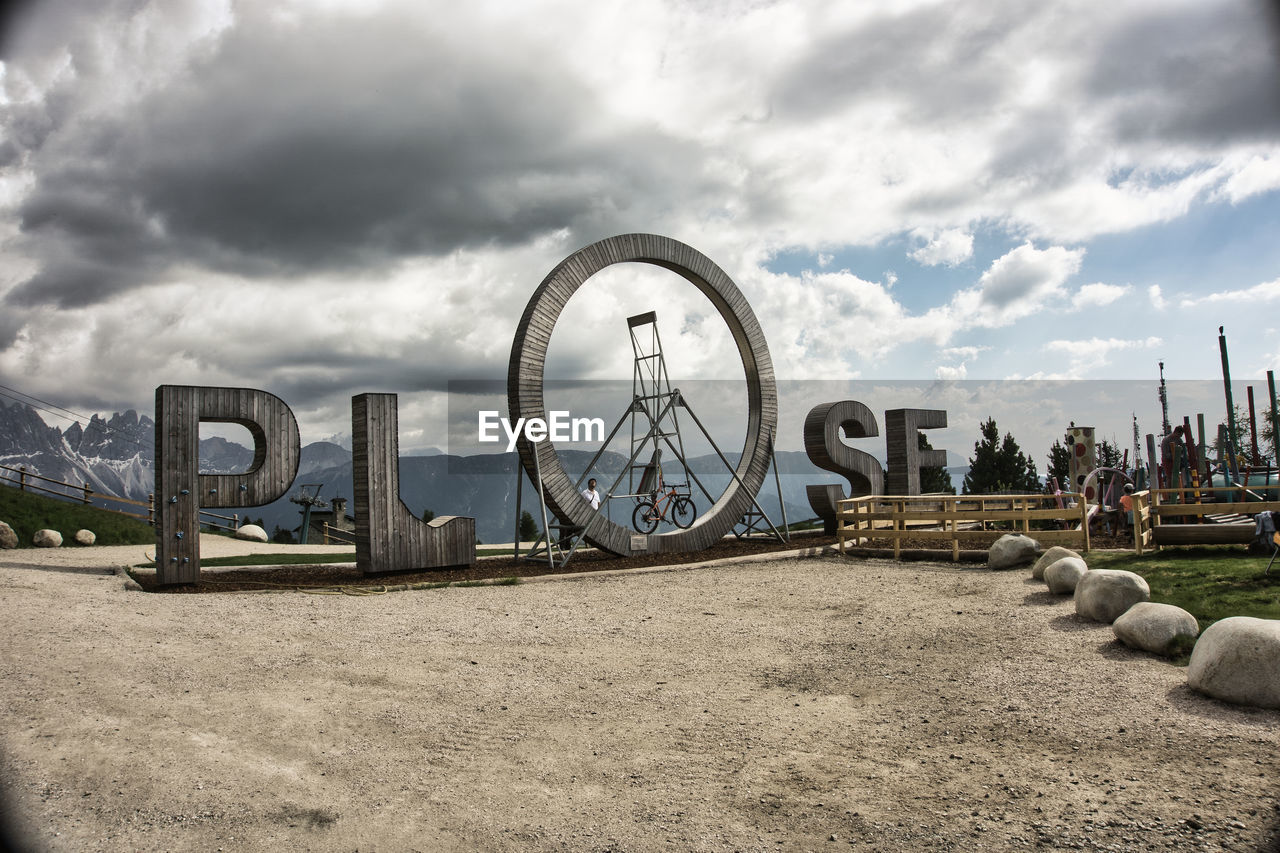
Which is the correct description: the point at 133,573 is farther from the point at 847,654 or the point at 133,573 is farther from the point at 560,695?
the point at 847,654

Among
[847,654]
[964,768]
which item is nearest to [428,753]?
[964,768]

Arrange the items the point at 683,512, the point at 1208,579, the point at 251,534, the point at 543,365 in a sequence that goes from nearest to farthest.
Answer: the point at 1208,579 → the point at 543,365 → the point at 683,512 → the point at 251,534

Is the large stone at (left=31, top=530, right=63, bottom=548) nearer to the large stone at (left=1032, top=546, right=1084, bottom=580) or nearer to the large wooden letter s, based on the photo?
the large wooden letter s

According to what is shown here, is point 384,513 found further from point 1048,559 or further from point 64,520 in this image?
point 64,520

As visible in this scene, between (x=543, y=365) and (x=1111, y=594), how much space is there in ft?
31.3

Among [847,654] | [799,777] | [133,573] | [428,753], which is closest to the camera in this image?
[799,777]

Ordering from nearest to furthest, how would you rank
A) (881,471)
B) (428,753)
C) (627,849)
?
1. (627,849)
2. (428,753)
3. (881,471)

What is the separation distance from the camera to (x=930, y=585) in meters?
10.9

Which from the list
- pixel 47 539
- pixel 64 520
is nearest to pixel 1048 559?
pixel 47 539

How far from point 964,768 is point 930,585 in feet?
21.9

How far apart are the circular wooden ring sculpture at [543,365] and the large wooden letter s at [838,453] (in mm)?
1172

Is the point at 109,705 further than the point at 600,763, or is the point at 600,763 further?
the point at 109,705

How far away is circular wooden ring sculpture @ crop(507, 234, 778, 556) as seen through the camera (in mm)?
13742

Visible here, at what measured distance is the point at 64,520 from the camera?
2105 cm
